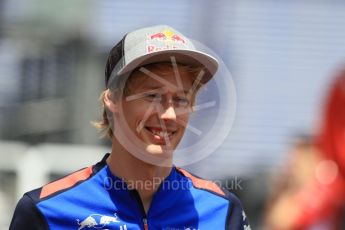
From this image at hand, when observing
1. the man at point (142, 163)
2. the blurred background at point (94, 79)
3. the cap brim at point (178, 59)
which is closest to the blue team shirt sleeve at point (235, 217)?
the man at point (142, 163)

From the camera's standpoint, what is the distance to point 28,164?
24.1 feet

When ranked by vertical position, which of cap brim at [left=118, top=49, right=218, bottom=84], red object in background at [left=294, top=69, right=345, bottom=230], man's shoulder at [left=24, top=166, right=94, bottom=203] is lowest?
red object in background at [left=294, top=69, right=345, bottom=230]

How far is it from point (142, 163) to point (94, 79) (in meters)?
4.65

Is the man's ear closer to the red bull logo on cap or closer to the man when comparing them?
the man

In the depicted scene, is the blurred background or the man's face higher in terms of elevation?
the man's face

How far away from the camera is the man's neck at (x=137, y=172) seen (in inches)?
121

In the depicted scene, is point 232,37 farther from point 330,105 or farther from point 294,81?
point 330,105

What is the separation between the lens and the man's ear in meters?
3.11

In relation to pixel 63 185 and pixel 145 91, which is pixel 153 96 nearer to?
pixel 145 91

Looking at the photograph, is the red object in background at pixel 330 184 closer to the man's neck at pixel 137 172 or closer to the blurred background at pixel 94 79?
the man's neck at pixel 137 172

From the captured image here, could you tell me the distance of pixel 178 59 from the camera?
3035mm

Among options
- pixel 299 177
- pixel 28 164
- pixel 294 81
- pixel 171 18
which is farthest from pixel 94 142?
pixel 299 177

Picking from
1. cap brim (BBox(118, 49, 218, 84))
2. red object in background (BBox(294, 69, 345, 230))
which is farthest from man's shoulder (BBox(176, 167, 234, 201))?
red object in background (BBox(294, 69, 345, 230))

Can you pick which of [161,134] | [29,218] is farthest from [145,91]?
[29,218]
